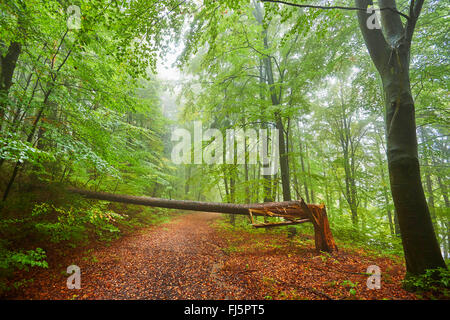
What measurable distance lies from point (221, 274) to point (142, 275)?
219 centimetres

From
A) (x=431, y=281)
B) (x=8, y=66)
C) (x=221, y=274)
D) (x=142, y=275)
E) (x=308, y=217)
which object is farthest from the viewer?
(x=308, y=217)

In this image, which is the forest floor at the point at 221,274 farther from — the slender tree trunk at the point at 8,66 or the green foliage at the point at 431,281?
the slender tree trunk at the point at 8,66

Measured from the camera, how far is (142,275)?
14.3 ft

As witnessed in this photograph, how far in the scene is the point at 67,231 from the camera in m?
4.95

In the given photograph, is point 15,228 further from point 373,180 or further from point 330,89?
point 330,89

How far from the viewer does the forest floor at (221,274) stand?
3.26 m

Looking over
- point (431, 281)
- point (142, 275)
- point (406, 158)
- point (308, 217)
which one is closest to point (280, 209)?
point (308, 217)

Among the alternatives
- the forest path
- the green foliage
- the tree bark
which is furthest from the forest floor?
the tree bark

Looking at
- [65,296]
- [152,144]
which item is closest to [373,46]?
[65,296]

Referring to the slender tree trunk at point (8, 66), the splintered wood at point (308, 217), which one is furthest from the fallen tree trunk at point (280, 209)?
the slender tree trunk at point (8, 66)

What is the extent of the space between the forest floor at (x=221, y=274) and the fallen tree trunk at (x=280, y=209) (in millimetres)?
530

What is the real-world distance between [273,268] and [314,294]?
124 centimetres

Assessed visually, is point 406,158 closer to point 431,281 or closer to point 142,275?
point 431,281

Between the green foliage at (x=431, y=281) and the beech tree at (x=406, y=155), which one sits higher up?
the beech tree at (x=406, y=155)
